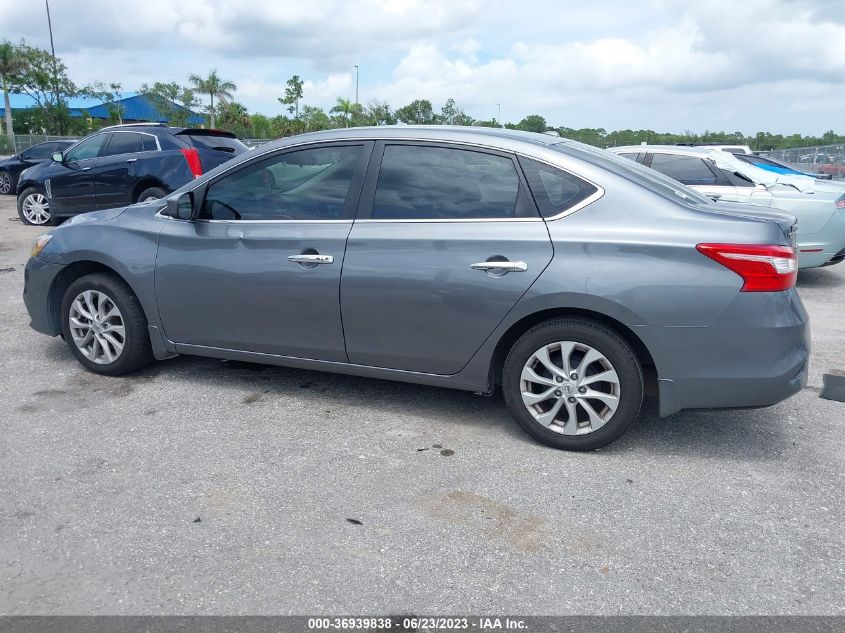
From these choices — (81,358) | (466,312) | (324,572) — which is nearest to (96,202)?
(81,358)

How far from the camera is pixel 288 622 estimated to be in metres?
2.59

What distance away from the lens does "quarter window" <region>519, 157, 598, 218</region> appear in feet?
12.8

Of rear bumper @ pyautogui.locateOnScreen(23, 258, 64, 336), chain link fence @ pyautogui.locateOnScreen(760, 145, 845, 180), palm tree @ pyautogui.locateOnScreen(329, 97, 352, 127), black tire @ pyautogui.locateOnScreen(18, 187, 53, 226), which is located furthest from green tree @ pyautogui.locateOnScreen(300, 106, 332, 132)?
rear bumper @ pyautogui.locateOnScreen(23, 258, 64, 336)

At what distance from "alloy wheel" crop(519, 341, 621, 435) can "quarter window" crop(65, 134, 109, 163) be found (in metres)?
10.2

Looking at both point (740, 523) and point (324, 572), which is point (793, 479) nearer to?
point (740, 523)

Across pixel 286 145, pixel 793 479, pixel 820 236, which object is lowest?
pixel 793 479

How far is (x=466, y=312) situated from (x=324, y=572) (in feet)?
5.33

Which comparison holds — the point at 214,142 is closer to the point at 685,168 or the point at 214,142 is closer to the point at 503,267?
the point at 685,168

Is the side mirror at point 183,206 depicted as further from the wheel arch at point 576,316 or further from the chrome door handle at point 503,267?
the wheel arch at point 576,316

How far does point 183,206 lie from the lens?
4.64 metres

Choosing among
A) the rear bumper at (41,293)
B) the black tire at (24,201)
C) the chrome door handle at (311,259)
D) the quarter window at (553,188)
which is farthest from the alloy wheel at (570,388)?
the black tire at (24,201)

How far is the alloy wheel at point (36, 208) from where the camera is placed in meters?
12.7

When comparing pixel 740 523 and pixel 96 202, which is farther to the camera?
pixel 96 202

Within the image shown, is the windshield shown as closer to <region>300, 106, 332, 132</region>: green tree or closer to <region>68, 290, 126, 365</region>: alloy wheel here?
<region>68, 290, 126, 365</region>: alloy wheel
